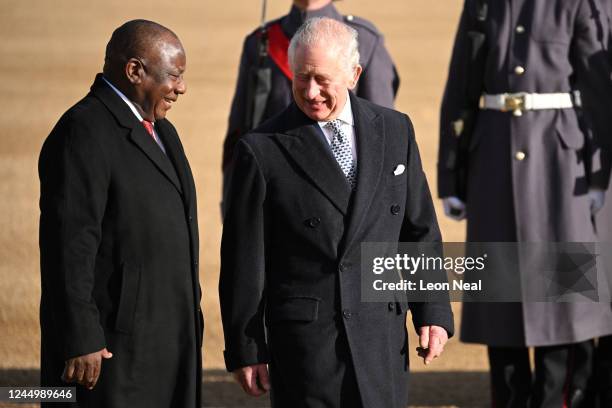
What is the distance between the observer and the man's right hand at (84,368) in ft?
12.2

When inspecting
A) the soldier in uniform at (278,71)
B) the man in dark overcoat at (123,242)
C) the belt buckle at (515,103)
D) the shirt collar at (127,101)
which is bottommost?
the man in dark overcoat at (123,242)

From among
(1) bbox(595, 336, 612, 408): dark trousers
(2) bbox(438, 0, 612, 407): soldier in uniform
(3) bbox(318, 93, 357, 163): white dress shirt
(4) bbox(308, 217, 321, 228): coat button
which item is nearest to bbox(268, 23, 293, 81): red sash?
(2) bbox(438, 0, 612, 407): soldier in uniform

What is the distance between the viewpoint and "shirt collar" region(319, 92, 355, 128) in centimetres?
395

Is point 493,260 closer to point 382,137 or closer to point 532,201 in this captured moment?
point 532,201

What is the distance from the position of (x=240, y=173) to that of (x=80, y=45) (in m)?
14.9

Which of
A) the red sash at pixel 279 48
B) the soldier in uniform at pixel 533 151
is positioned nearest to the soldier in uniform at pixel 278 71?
the red sash at pixel 279 48

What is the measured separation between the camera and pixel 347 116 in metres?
3.96

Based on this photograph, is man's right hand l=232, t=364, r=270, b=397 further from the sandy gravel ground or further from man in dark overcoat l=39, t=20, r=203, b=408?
the sandy gravel ground

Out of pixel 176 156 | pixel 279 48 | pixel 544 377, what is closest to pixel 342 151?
pixel 176 156

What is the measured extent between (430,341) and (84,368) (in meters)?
0.94

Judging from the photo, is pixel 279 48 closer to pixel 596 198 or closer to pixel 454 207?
pixel 454 207

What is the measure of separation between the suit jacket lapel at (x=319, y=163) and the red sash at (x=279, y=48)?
195 cm

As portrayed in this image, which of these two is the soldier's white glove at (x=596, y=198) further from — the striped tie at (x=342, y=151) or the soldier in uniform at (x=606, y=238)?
the striped tie at (x=342, y=151)

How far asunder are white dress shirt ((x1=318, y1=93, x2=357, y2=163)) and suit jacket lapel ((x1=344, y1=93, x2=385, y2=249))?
0.02 metres
